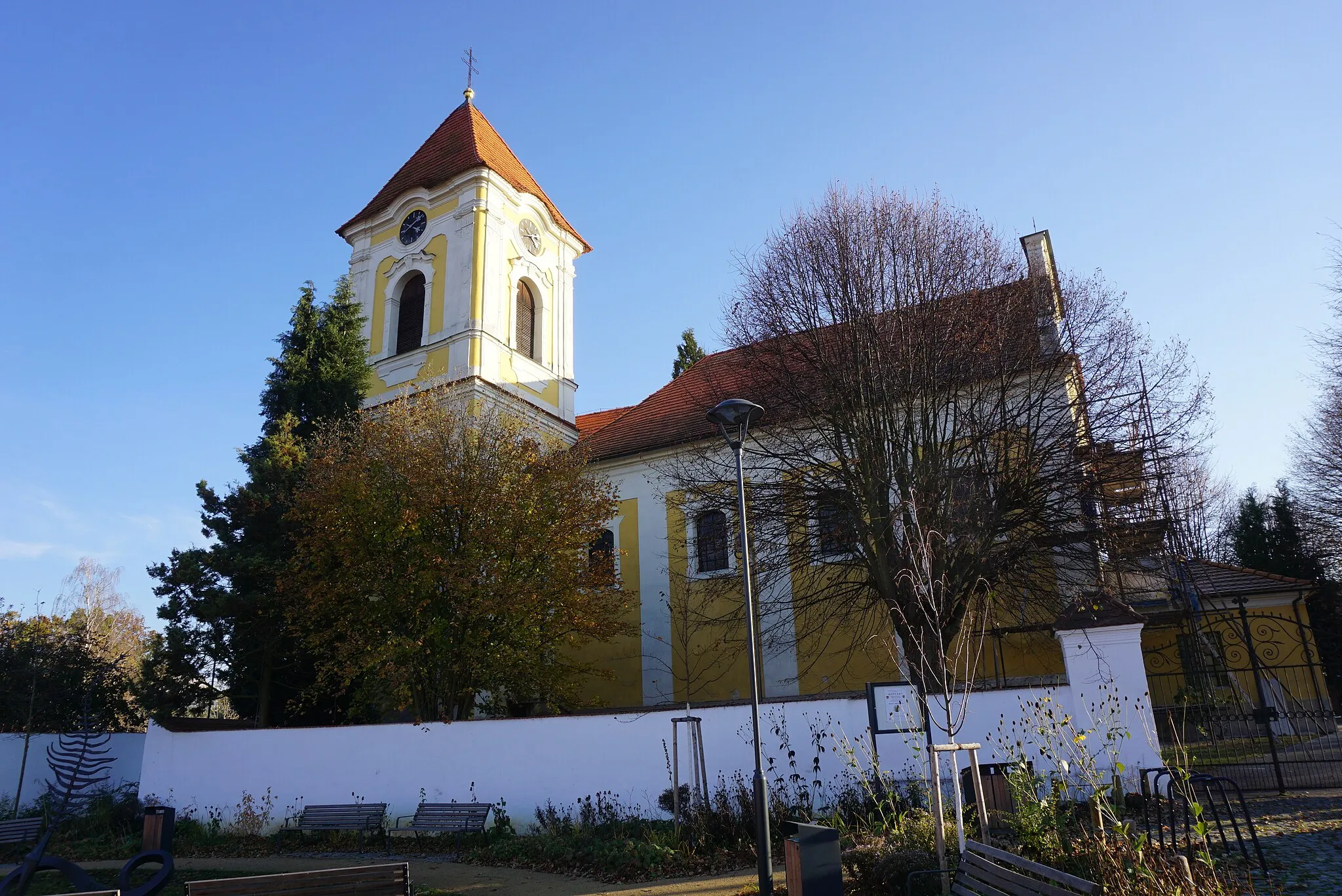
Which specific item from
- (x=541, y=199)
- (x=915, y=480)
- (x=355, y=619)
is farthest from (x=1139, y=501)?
(x=541, y=199)

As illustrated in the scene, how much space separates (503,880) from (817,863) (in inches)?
204

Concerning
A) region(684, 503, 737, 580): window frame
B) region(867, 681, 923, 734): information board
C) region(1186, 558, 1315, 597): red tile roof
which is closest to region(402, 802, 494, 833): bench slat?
region(867, 681, 923, 734): information board

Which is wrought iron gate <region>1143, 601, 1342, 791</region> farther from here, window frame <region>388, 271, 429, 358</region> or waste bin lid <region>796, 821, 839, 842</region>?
window frame <region>388, 271, 429, 358</region>

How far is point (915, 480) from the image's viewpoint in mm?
15820

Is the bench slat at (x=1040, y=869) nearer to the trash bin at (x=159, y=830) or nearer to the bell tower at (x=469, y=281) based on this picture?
the trash bin at (x=159, y=830)

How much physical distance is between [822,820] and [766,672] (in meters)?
8.88

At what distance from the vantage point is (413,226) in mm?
28156

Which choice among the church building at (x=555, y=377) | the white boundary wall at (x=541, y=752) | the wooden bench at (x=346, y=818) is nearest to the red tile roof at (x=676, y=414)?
the church building at (x=555, y=377)

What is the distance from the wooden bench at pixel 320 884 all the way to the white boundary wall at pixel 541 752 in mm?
5676

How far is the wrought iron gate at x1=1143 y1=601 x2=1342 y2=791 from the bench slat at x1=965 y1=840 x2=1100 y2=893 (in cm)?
358

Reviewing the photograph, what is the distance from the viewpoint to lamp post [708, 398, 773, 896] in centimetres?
854

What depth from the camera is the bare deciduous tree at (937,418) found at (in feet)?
51.1

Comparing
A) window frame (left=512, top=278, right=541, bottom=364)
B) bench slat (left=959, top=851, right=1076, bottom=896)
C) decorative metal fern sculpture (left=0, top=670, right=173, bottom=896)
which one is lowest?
bench slat (left=959, top=851, right=1076, bottom=896)

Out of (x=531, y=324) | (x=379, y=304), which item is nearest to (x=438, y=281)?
(x=379, y=304)
